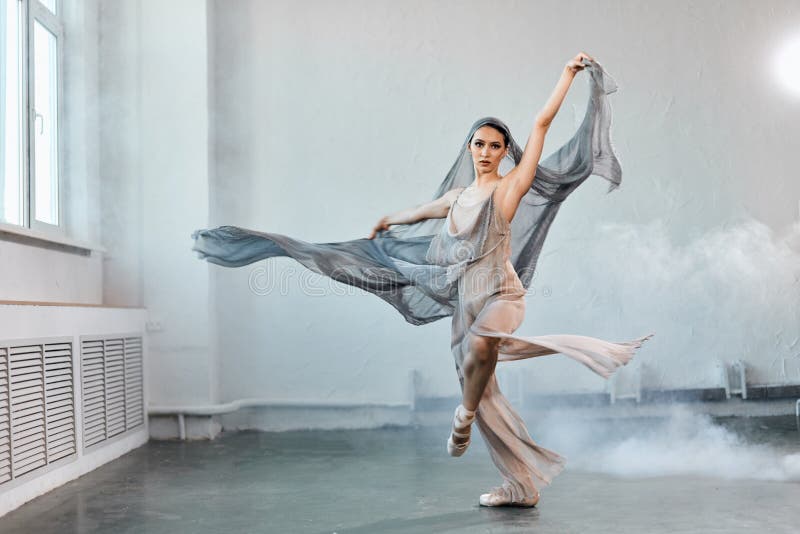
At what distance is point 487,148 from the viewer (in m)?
3.31

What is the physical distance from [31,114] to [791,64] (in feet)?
16.1

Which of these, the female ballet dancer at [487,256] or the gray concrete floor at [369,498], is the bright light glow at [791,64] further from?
the female ballet dancer at [487,256]

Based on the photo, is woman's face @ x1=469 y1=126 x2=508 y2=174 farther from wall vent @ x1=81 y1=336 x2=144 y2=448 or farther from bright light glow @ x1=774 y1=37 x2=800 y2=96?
bright light glow @ x1=774 y1=37 x2=800 y2=96

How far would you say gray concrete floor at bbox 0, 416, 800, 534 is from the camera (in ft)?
10.1

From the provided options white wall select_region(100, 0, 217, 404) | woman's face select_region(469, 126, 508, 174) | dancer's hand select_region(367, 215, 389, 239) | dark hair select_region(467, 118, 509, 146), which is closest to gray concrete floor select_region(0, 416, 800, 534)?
white wall select_region(100, 0, 217, 404)

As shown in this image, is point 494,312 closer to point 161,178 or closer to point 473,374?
point 473,374

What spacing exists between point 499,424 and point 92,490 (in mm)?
1925

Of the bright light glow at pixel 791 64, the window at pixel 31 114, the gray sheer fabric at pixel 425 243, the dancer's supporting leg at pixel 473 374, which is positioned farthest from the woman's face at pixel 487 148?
the bright light glow at pixel 791 64

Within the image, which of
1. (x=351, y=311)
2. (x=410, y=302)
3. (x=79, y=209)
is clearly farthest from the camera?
(x=351, y=311)

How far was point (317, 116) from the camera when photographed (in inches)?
227

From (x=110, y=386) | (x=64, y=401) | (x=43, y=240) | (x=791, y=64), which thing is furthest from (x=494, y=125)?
(x=791, y=64)

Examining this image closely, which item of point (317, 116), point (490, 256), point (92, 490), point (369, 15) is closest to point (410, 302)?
point (490, 256)

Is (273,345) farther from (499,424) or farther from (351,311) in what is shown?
(499,424)

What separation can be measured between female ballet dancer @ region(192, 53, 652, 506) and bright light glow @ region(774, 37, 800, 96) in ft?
Answer: 9.93
